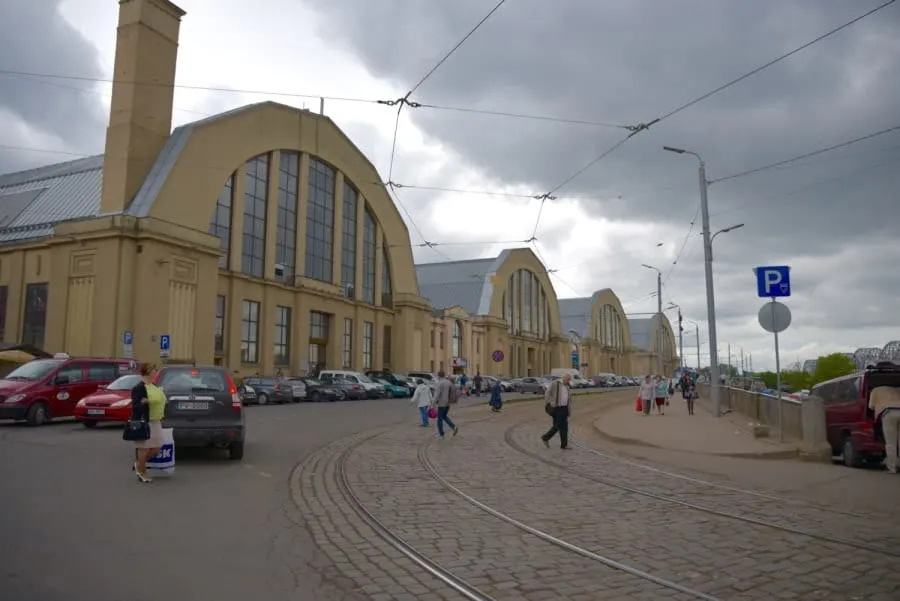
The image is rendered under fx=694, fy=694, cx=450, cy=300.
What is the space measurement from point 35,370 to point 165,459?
38.2 ft

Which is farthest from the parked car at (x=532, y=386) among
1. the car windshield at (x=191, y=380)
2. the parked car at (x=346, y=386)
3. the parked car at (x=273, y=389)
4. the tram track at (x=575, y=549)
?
the tram track at (x=575, y=549)

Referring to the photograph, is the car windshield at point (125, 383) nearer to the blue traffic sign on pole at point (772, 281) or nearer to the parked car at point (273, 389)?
the blue traffic sign on pole at point (772, 281)

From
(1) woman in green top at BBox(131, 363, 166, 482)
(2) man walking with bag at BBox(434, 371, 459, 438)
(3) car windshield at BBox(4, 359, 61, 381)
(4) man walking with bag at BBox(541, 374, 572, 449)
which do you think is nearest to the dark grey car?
(1) woman in green top at BBox(131, 363, 166, 482)

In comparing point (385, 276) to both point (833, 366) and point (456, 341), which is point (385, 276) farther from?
point (833, 366)

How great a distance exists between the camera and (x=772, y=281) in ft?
49.4

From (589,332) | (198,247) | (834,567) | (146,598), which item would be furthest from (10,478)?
(589,332)

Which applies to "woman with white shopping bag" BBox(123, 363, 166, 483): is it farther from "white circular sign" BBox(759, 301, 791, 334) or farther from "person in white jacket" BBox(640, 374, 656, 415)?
"person in white jacket" BBox(640, 374, 656, 415)

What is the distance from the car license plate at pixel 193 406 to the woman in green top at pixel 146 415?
162 cm

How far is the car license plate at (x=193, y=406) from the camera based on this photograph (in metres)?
11.4

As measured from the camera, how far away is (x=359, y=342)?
55562mm

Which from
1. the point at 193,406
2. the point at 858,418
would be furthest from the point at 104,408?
the point at 858,418

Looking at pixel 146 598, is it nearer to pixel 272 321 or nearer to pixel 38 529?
pixel 38 529

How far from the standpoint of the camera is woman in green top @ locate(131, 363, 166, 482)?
9539 millimetres

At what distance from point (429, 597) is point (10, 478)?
762 centimetres
